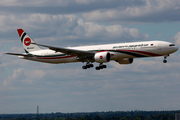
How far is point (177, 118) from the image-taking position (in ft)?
470

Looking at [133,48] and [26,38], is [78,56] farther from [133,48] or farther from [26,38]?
[26,38]

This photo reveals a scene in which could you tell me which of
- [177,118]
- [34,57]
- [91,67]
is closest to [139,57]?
[91,67]

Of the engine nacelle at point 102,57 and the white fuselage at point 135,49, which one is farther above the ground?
the white fuselage at point 135,49

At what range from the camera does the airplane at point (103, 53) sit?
74.0 metres

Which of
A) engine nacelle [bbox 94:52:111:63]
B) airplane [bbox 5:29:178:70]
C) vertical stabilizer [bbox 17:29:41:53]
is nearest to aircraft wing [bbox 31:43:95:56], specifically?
airplane [bbox 5:29:178:70]

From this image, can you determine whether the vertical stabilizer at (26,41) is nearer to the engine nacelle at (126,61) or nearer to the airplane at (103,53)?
the airplane at (103,53)

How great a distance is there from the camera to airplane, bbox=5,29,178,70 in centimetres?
7400

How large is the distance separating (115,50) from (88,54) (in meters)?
6.34

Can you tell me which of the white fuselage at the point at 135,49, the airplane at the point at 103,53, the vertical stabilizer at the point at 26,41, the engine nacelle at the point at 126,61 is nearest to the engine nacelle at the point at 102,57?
the airplane at the point at 103,53

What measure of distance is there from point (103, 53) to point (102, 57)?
3.52ft

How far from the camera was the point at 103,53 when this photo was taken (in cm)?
7569

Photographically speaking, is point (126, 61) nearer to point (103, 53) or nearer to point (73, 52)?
point (103, 53)

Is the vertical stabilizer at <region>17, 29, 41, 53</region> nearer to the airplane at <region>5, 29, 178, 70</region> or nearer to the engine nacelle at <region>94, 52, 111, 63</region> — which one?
the airplane at <region>5, 29, 178, 70</region>

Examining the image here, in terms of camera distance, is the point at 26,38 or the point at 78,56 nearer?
the point at 78,56
